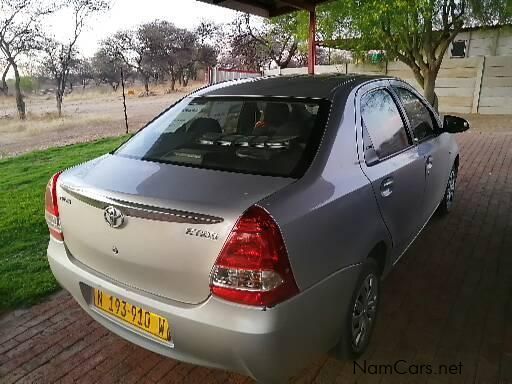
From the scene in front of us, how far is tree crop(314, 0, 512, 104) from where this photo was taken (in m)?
10.1

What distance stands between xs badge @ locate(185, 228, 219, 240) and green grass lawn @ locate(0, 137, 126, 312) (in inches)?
76.8

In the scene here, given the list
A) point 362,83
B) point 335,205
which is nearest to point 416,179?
point 362,83

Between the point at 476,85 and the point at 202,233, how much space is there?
16236 mm

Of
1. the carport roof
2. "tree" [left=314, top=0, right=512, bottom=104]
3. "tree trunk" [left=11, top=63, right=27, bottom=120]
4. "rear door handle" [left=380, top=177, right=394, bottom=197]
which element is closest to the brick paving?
"rear door handle" [left=380, top=177, right=394, bottom=197]

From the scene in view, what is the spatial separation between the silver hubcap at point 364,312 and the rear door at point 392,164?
14.4 inches

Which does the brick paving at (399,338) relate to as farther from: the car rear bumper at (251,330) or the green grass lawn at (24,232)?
the car rear bumper at (251,330)

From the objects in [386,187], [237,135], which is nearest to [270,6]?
[237,135]

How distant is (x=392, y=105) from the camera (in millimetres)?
2867

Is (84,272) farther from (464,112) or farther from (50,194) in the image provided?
(464,112)

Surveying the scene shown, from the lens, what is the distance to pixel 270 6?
748 centimetres

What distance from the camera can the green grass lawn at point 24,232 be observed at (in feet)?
9.96

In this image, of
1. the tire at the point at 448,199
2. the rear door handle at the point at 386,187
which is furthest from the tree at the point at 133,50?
the rear door handle at the point at 386,187

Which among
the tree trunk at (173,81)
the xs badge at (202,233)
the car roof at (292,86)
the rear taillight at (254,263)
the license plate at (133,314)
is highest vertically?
the tree trunk at (173,81)

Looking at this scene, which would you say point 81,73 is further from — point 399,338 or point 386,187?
point 399,338
